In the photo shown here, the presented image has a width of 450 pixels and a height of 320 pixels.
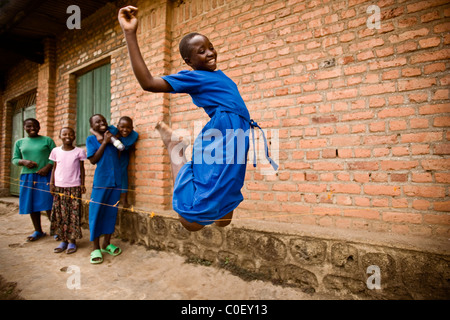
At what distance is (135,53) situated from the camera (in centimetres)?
123

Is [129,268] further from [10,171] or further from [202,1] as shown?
[10,171]

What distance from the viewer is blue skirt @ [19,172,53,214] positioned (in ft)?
12.9

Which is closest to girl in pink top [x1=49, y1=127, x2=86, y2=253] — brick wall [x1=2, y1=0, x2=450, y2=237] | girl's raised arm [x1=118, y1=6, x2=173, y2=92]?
brick wall [x1=2, y1=0, x2=450, y2=237]

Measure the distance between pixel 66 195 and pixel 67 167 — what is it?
0.41 meters

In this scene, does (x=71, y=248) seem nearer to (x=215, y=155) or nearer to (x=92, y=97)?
(x=92, y=97)

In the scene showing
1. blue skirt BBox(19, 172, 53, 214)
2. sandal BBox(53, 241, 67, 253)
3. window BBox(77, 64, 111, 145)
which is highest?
window BBox(77, 64, 111, 145)

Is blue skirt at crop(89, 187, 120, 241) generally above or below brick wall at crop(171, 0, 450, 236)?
below

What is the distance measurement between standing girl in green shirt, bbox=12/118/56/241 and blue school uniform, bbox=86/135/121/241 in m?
1.33

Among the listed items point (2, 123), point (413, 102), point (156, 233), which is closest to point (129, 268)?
point (156, 233)

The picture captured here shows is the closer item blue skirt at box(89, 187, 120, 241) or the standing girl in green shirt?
blue skirt at box(89, 187, 120, 241)

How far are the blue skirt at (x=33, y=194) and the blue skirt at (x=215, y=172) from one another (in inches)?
141

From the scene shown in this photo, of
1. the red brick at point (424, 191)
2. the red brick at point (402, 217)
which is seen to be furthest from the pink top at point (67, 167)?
the red brick at point (424, 191)

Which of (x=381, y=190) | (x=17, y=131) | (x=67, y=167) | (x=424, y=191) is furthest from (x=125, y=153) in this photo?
(x=17, y=131)

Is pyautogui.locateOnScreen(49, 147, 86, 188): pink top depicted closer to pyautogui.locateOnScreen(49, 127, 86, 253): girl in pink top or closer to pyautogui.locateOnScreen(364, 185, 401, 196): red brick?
pyautogui.locateOnScreen(49, 127, 86, 253): girl in pink top
